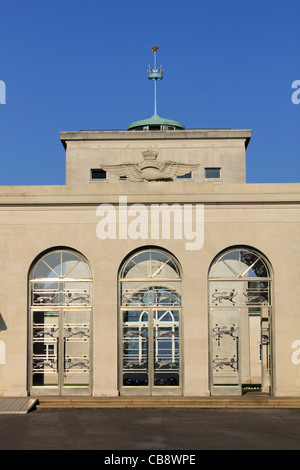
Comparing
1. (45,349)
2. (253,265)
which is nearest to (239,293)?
(253,265)

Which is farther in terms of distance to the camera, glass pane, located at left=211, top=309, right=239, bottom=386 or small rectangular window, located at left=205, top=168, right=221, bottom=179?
small rectangular window, located at left=205, top=168, right=221, bottom=179

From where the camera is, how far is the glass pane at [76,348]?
85.0 ft

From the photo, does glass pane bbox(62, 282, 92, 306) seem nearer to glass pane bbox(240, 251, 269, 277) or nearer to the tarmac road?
the tarmac road

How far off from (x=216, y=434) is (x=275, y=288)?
8025 mm

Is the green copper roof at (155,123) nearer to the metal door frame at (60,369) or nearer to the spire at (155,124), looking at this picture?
the spire at (155,124)

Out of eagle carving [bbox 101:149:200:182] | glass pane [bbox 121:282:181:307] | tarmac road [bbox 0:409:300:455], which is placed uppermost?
eagle carving [bbox 101:149:200:182]

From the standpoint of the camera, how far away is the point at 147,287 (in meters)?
26.2

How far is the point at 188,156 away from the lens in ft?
142

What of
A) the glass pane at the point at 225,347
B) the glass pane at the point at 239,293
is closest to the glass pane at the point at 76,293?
the glass pane at the point at 239,293

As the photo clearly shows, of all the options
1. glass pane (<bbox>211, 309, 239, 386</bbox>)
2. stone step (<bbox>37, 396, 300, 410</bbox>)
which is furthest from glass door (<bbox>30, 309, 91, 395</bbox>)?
glass pane (<bbox>211, 309, 239, 386</bbox>)

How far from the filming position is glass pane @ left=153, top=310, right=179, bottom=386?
2581 centimetres

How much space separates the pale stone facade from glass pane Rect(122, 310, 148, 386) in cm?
4
